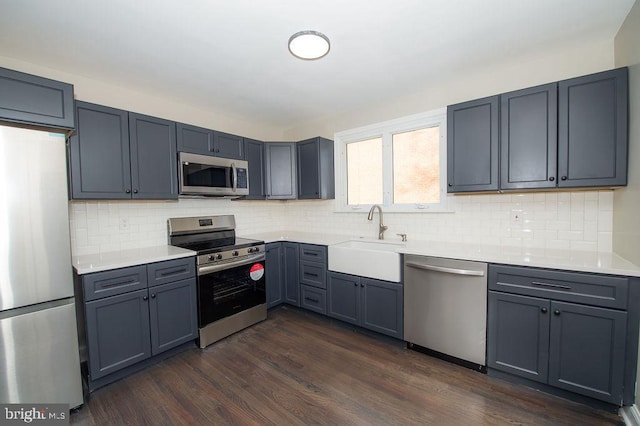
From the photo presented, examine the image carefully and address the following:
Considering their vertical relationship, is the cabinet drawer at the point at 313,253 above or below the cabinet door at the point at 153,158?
below

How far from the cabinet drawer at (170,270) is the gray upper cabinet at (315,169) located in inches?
67.0

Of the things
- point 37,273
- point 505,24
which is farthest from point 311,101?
point 37,273

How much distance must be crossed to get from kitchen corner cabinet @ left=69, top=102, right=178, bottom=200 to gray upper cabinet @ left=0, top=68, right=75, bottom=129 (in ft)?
1.28

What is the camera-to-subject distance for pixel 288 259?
3389 mm

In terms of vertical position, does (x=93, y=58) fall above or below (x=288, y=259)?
above

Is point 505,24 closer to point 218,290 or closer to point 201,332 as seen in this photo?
point 218,290

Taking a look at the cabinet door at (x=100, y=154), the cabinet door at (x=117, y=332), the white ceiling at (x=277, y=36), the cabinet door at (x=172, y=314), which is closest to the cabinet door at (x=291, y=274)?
the cabinet door at (x=172, y=314)

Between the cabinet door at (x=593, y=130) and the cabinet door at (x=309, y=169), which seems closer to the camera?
the cabinet door at (x=593, y=130)

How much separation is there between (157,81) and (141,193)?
109 cm

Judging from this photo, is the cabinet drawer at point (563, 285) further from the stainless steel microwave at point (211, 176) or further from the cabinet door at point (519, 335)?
the stainless steel microwave at point (211, 176)

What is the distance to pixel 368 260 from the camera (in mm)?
2682

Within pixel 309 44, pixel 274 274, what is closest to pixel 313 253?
pixel 274 274

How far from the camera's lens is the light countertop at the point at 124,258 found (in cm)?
199

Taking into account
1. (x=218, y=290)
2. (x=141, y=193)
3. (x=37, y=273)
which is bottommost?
(x=218, y=290)
